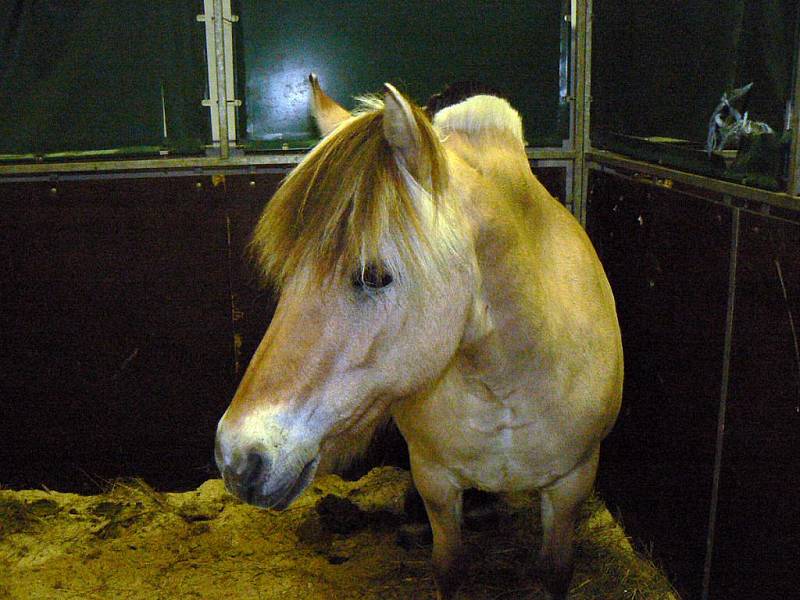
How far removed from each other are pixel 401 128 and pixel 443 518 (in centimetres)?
149

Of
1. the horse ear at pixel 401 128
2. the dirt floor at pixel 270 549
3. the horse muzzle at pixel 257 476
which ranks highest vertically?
the horse ear at pixel 401 128

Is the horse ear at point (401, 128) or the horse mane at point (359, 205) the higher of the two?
the horse ear at point (401, 128)

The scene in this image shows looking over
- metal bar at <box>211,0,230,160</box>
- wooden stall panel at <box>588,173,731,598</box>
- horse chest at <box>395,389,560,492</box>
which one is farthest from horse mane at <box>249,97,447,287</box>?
metal bar at <box>211,0,230,160</box>

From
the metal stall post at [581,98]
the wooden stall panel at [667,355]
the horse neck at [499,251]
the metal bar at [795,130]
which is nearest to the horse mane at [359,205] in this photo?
the horse neck at [499,251]

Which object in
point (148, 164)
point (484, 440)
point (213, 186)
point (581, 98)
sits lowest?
point (484, 440)

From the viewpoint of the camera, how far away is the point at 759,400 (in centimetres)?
218

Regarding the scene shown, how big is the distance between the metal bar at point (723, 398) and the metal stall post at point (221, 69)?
224cm

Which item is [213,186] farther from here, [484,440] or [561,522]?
[561,522]

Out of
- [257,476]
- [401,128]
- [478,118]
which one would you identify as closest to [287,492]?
[257,476]

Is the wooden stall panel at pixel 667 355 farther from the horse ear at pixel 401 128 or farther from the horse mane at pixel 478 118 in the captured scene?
the horse ear at pixel 401 128

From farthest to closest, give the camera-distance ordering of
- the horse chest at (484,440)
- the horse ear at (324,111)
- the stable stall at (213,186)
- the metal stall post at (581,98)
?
the metal stall post at (581,98) < the stable stall at (213,186) < the horse chest at (484,440) < the horse ear at (324,111)

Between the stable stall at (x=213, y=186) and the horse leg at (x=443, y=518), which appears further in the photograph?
the stable stall at (x=213, y=186)

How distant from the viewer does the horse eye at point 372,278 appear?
5.42ft

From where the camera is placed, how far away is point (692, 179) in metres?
2.56
